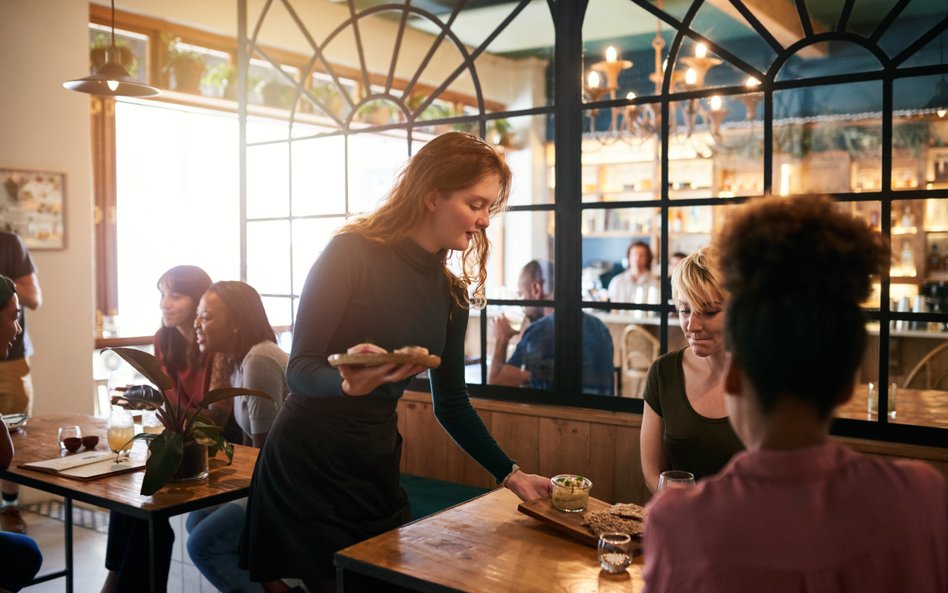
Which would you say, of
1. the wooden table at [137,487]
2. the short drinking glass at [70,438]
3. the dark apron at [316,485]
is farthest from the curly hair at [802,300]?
the short drinking glass at [70,438]

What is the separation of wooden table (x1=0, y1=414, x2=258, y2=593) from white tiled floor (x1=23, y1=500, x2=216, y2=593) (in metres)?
0.46

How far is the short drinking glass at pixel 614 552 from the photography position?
5.15ft

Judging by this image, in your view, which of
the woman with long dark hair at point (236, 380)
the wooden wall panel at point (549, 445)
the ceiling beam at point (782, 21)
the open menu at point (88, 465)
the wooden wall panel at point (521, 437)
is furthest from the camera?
the wooden wall panel at point (521, 437)

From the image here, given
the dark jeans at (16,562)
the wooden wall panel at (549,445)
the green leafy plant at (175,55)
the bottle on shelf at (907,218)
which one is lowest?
the dark jeans at (16,562)

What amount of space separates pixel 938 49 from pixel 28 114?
4283 millimetres

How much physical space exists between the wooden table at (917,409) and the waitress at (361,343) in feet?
4.34

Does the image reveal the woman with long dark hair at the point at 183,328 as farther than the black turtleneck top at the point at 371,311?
Yes

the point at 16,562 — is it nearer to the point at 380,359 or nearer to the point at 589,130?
the point at 380,359

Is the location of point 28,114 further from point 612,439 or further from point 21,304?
point 612,439

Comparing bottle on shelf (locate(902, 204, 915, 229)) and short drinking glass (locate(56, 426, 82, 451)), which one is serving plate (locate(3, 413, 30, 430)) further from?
bottle on shelf (locate(902, 204, 915, 229))

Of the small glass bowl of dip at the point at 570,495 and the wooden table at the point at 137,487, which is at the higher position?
the small glass bowl of dip at the point at 570,495

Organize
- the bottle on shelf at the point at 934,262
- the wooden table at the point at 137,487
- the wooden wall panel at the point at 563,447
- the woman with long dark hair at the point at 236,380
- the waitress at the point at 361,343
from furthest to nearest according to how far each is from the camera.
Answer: the wooden wall panel at the point at 563,447, the bottle on shelf at the point at 934,262, the woman with long dark hair at the point at 236,380, the wooden table at the point at 137,487, the waitress at the point at 361,343

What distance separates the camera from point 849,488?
34.6 inches

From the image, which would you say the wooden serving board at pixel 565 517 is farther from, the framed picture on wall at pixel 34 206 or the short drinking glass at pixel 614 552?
the framed picture on wall at pixel 34 206
